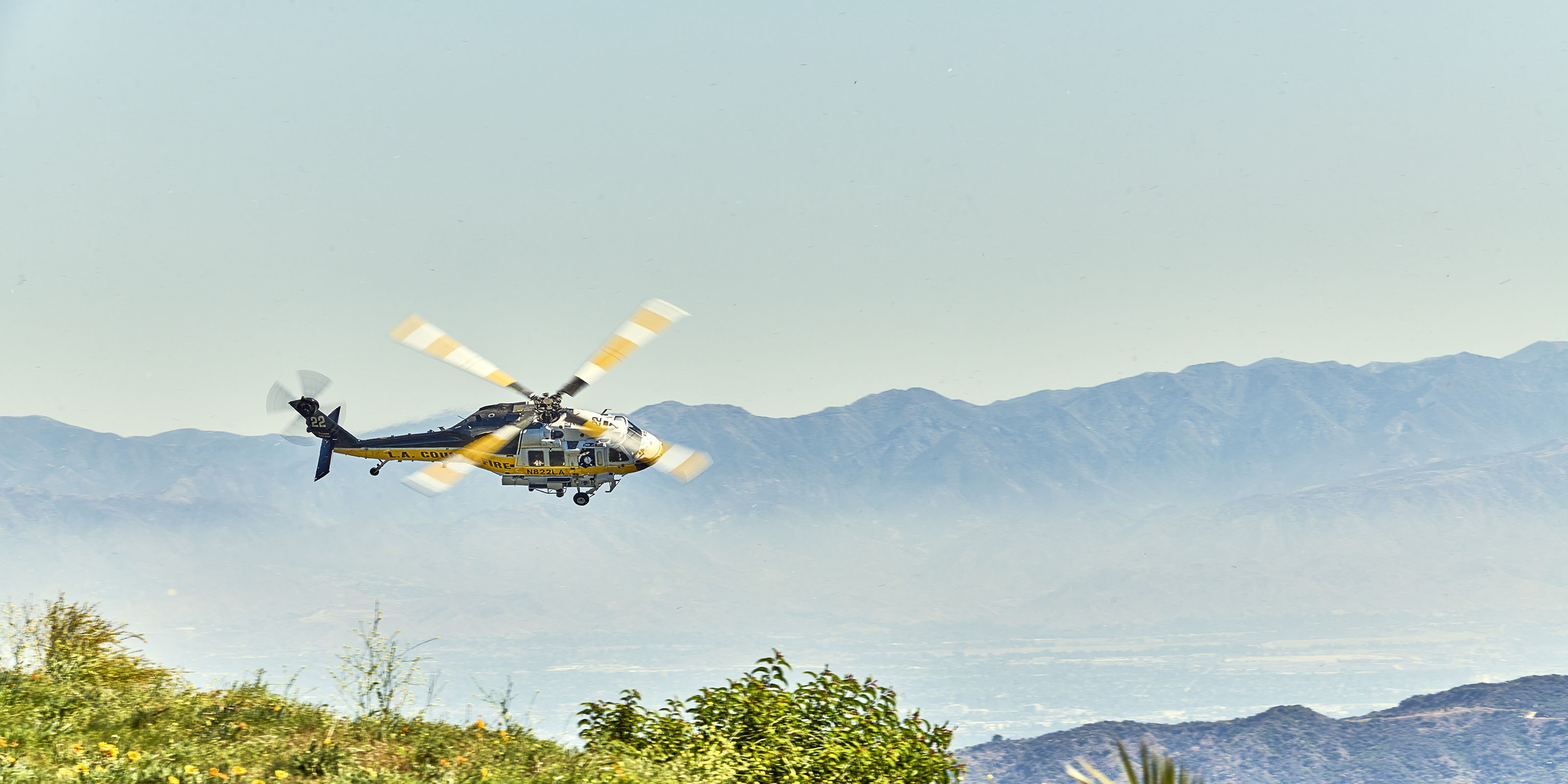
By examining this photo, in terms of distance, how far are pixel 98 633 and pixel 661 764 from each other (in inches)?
384

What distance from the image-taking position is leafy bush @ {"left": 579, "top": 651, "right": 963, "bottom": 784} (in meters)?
18.5

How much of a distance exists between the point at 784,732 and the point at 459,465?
15.1 m

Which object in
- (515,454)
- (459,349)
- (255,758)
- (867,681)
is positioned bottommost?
(255,758)

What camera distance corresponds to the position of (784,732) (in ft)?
65.2

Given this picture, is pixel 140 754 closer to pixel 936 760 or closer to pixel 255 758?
pixel 255 758

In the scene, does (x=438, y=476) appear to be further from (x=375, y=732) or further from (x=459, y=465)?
(x=375, y=732)

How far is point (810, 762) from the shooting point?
62.1 feet

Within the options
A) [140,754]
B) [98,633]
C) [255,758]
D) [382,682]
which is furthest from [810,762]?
[98,633]

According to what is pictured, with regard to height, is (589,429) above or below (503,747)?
above

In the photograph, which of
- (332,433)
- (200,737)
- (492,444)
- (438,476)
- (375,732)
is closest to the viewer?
(200,737)

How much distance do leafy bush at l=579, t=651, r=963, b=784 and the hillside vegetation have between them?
1.3 inches

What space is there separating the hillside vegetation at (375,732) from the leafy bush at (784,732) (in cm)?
3

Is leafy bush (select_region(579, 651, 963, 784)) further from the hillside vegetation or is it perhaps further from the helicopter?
the helicopter

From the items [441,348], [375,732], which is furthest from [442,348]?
[375,732]
